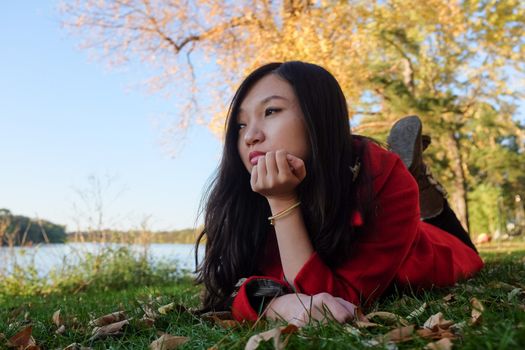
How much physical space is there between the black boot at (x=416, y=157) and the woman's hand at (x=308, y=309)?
224 centimetres

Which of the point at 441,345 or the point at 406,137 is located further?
the point at 406,137

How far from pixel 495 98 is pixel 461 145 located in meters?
3.19

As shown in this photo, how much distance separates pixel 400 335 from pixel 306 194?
95cm

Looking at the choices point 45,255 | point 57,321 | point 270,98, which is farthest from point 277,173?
point 45,255

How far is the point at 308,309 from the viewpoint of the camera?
1.76 metres

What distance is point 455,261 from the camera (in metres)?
3.09

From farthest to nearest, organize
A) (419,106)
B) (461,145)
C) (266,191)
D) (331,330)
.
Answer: (461,145) < (419,106) < (266,191) < (331,330)

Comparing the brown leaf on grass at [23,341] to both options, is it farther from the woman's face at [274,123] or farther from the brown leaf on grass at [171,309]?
the woman's face at [274,123]

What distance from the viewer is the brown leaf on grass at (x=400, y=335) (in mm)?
1278

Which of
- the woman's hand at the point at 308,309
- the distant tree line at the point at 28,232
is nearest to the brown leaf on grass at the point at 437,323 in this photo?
the woman's hand at the point at 308,309

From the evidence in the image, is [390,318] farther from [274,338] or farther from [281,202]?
[281,202]

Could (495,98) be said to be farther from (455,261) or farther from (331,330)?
(331,330)

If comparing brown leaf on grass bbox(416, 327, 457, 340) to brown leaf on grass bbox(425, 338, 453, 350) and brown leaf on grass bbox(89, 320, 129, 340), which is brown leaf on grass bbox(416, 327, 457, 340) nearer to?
brown leaf on grass bbox(425, 338, 453, 350)

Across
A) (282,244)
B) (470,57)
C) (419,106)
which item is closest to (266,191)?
(282,244)
